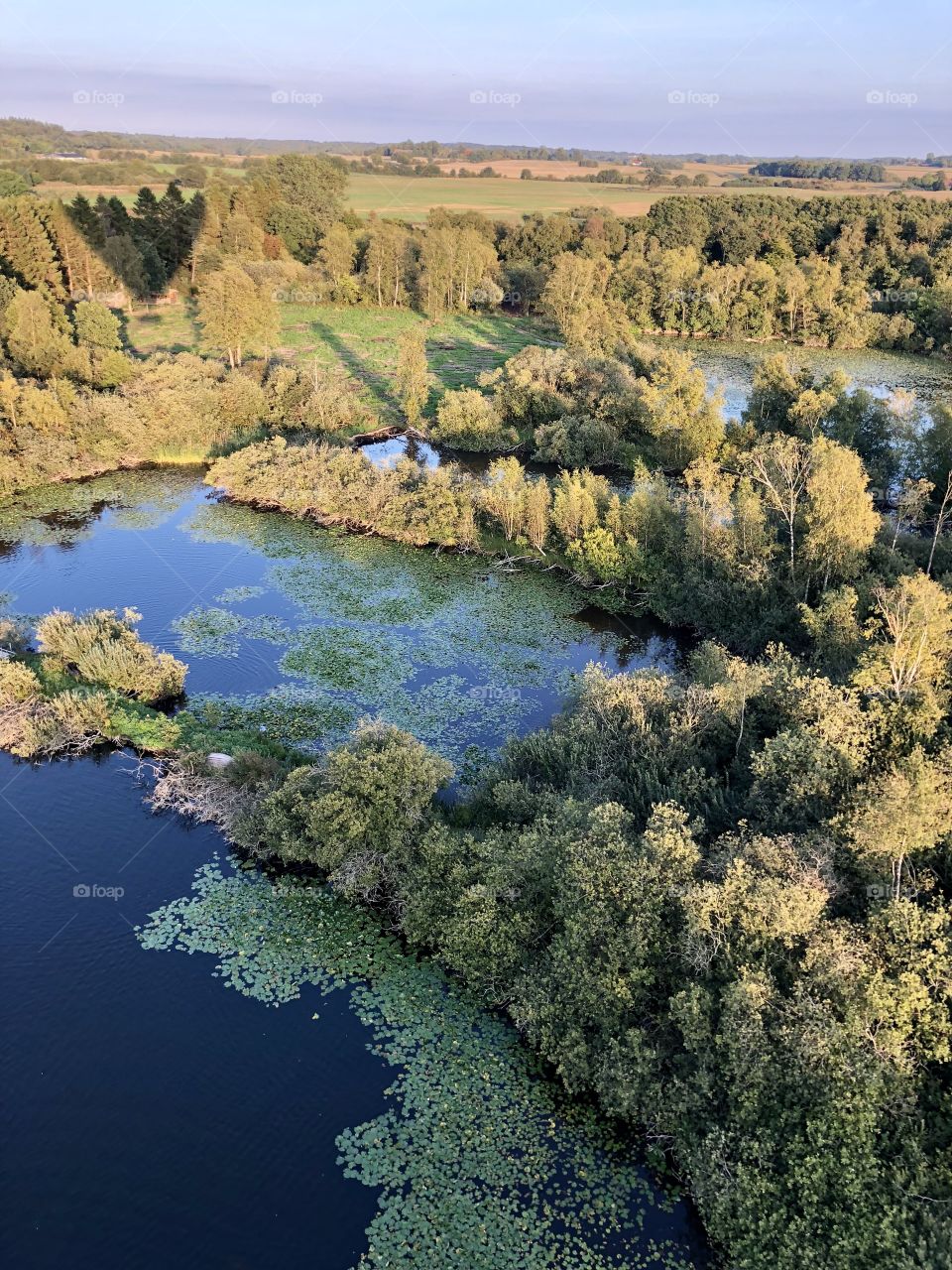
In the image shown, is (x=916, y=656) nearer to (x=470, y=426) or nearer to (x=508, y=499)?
(x=508, y=499)

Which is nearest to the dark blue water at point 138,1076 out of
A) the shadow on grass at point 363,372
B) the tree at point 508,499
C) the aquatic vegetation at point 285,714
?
the aquatic vegetation at point 285,714

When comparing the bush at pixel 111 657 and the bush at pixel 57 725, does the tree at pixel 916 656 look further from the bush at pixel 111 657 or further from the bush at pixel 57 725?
the bush at pixel 57 725

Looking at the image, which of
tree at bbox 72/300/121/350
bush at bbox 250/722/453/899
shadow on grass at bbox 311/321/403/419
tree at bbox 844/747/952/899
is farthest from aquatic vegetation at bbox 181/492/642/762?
tree at bbox 72/300/121/350

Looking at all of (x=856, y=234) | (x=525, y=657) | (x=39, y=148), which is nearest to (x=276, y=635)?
(x=525, y=657)

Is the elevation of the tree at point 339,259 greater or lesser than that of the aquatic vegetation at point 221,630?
greater

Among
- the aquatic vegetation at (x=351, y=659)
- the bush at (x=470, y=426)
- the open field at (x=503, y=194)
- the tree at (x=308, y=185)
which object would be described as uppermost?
the open field at (x=503, y=194)

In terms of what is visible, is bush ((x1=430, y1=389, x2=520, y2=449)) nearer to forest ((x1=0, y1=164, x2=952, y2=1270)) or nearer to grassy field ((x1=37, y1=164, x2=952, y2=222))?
forest ((x1=0, y1=164, x2=952, y2=1270))

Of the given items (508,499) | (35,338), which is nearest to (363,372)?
(35,338)
